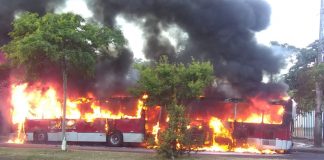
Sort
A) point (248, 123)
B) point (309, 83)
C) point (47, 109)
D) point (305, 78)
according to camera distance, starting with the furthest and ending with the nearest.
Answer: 1. point (305, 78)
2. point (309, 83)
3. point (47, 109)
4. point (248, 123)

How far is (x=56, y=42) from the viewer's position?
59.9 feet

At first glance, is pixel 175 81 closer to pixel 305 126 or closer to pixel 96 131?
pixel 96 131

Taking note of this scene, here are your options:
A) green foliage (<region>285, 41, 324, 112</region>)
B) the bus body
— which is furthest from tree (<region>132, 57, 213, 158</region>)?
green foliage (<region>285, 41, 324, 112</region>)

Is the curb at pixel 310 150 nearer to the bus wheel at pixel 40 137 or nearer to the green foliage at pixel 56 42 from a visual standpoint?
the green foliage at pixel 56 42

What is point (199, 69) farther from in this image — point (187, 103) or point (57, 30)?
point (57, 30)

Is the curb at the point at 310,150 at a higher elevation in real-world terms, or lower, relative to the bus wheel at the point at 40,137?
lower

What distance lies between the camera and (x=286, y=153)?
22.2 meters

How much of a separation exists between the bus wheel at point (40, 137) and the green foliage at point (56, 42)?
21.9 feet

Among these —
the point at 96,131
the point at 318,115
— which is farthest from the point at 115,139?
the point at 318,115

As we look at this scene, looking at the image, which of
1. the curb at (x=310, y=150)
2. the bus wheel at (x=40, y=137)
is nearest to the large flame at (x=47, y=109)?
the bus wheel at (x=40, y=137)

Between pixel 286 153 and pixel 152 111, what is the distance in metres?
6.62

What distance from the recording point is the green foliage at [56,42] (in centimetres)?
1795

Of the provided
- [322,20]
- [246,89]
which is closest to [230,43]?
[246,89]

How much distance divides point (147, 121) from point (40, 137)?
217 inches
